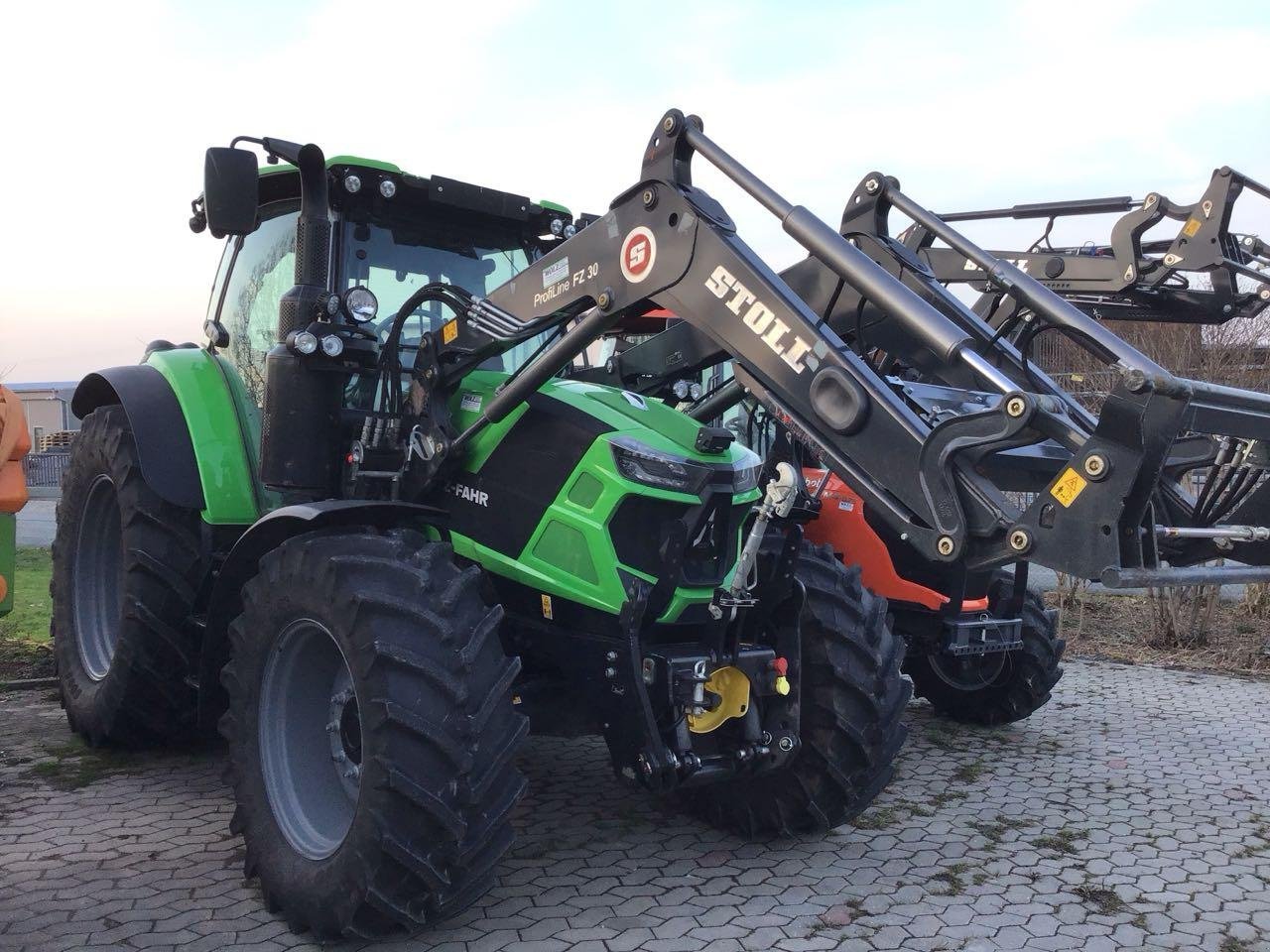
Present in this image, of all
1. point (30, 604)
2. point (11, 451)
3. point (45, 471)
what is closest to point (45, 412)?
point (45, 471)

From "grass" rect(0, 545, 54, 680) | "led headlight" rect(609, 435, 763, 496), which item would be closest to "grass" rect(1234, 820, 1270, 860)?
"led headlight" rect(609, 435, 763, 496)

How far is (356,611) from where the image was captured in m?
3.55

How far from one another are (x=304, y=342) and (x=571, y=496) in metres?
1.22

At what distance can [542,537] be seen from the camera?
4.04 meters

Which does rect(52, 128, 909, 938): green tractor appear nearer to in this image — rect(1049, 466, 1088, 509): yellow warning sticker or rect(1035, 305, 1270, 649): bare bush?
rect(1049, 466, 1088, 509): yellow warning sticker

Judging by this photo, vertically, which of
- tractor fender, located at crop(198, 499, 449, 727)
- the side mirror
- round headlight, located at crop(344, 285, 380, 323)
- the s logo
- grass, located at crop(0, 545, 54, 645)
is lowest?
grass, located at crop(0, 545, 54, 645)

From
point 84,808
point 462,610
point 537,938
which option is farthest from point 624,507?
point 84,808

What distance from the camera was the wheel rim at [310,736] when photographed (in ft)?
12.8

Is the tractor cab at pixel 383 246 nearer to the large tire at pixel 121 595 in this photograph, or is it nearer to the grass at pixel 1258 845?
the large tire at pixel 121 595

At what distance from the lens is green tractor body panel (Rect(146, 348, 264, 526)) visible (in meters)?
5.02

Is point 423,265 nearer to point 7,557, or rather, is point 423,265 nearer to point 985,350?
point 985,350

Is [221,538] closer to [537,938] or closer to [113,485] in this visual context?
[113,485]

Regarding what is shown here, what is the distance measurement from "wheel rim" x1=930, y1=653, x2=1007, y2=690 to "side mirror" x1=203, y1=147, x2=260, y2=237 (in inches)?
183

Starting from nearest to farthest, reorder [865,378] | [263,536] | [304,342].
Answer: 1. [865,378]
2. [263,536]
3. [304,342]
